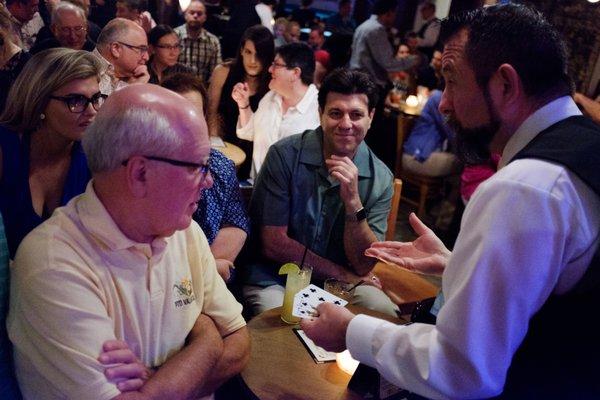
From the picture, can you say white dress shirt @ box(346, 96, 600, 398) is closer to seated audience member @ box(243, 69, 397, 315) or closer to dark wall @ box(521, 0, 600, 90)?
seated audience member @ box(243, 69, 397, 315)

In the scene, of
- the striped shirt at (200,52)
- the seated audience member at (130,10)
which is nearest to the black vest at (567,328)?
the seated audience member at (130,10)

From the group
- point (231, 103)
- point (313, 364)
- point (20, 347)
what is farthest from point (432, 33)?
point (20, 347)

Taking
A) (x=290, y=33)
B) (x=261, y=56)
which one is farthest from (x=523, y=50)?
(x=290, y=33)

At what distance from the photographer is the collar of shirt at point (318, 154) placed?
2.52m

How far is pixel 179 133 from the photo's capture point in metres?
1.23

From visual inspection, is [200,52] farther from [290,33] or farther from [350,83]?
[350,83]

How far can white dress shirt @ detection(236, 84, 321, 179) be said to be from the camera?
3557mm

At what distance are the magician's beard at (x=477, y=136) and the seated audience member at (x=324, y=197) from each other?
3.50 ft

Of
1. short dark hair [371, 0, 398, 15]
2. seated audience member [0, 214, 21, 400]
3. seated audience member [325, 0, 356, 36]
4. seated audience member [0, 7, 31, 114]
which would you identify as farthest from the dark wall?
seated audience member [0, 214, 21, 400]

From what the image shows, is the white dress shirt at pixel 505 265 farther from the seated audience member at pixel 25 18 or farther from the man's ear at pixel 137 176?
the seated audience member at pixel 25 18

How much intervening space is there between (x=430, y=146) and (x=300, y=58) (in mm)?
1749

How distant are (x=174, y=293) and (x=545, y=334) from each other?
904 mm

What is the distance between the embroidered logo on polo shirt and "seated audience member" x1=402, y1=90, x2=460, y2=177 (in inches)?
147

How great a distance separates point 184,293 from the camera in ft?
4.68
